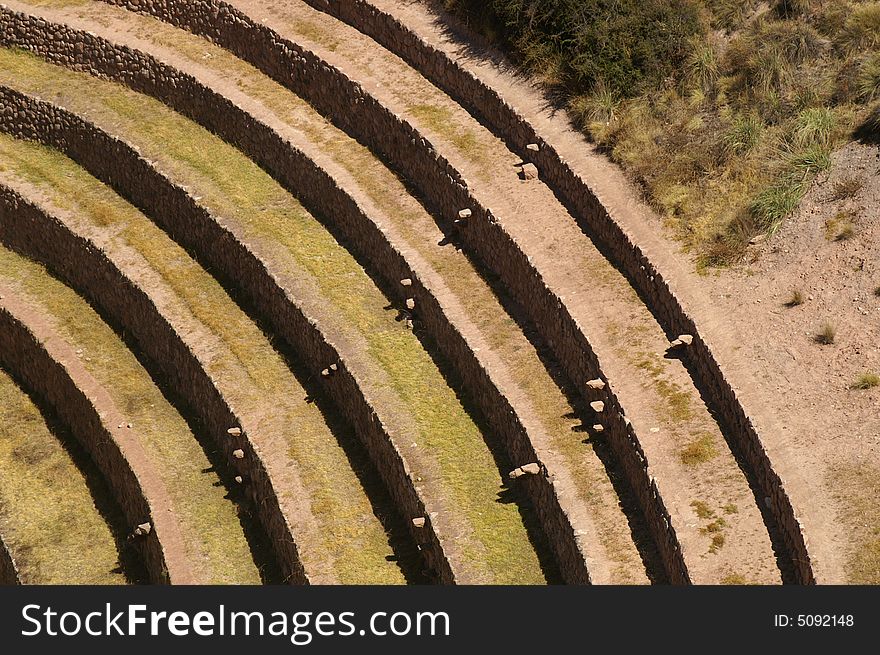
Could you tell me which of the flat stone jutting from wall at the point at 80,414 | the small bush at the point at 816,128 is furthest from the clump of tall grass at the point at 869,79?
the flat stone jutting from wall at the point at 80,414

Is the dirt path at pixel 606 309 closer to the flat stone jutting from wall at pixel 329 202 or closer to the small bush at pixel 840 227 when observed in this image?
the flat stone jutting from wall at pixel 329 202

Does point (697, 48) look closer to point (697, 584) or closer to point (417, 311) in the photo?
point (417, 311)

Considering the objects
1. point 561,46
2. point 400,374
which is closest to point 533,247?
point 400,374

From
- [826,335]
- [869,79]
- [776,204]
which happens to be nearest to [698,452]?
[826,335]

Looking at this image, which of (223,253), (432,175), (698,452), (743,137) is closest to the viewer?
(698,452)

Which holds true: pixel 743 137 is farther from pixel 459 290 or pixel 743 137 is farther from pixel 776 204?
pixel 459 290

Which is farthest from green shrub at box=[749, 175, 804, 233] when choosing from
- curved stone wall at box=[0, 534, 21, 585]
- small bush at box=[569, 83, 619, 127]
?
curved stone wall at box=[0, 534, 21, 585]

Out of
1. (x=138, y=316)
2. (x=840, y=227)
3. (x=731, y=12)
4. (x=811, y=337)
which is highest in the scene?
(x=731, y=12)
